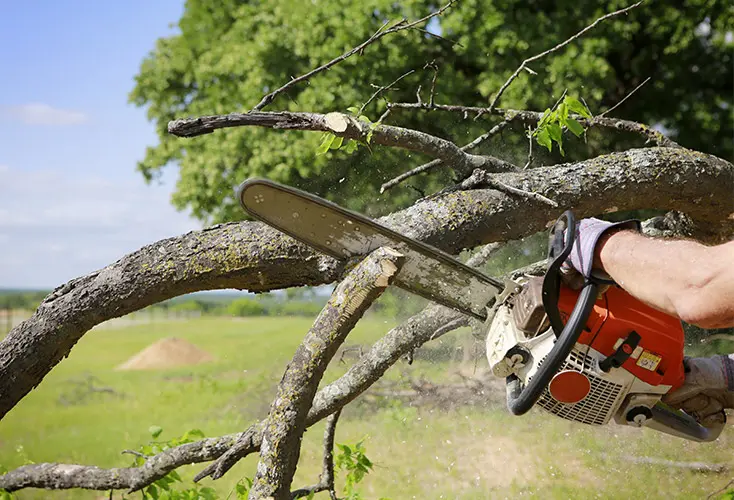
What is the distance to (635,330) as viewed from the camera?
5.16 feet

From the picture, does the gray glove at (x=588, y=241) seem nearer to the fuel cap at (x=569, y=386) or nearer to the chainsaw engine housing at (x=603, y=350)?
the chainsaw engine housing at (x=603, y=350)

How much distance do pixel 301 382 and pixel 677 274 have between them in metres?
0.86

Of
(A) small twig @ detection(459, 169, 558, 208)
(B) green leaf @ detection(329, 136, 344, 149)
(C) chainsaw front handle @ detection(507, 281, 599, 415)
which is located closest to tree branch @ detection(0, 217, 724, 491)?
(A) small twig @ detection(459, 169, 558, 208)

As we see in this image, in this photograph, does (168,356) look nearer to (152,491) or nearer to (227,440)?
(152,491)

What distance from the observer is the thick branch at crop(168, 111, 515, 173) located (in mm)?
1890

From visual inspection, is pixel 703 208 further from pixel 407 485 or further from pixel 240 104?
pixel 240 104

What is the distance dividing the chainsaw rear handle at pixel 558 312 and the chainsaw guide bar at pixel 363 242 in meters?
0.23

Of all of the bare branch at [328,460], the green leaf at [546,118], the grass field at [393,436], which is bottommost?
the grass field at [393,436]

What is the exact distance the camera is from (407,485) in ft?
16.9

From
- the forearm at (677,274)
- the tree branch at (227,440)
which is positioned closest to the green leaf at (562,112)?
the tree branch at (227,440)

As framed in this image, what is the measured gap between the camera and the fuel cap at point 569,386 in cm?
156

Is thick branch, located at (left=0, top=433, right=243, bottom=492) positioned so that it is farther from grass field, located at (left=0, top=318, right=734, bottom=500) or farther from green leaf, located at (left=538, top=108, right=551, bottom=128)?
green leaf, located at (left=538, top=108, right=551, bottom=128)

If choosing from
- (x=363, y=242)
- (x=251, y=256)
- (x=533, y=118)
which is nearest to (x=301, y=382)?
(x=363, y=242)

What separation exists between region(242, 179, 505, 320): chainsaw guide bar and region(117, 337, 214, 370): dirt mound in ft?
30.6
